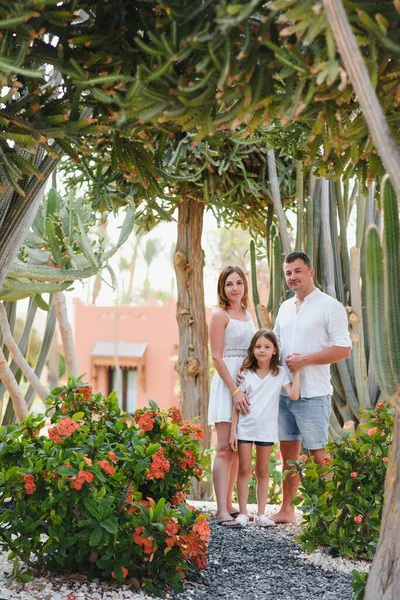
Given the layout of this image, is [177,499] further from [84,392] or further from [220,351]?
[220,351]

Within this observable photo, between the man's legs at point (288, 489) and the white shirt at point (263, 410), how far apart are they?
21cm

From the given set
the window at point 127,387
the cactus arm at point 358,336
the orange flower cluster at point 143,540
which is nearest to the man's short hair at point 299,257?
the cactus arm at point 358,336

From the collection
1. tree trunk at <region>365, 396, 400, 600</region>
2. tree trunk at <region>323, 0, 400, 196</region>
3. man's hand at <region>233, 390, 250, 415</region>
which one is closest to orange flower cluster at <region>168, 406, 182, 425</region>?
man's hand at <region>233, 390, 250, 415</region>

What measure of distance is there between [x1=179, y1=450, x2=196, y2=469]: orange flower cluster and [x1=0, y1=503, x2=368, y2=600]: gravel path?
0.48 meters

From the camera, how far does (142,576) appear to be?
10.2 feet

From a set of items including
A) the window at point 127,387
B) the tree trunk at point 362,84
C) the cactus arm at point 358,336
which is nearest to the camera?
the tree trunk at point 362,84

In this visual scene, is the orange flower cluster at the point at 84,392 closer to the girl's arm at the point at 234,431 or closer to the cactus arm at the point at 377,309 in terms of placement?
the girl's arm at the point at 234,431

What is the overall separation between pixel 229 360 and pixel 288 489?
826mm

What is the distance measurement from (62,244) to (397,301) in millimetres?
3279

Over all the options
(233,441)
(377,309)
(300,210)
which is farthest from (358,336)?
(377,309)

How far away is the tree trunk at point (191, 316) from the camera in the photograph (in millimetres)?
6699

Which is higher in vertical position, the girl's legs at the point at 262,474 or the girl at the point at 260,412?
the girl at the point at 260,412

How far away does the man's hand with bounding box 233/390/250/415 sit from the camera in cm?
436

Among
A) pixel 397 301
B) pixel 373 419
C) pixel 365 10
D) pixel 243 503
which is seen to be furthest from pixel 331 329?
pixel 365 10
